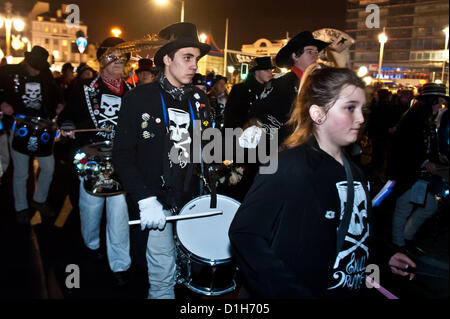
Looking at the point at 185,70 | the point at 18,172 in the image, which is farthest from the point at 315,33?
the point at 18,172

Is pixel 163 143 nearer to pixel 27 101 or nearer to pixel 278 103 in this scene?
pixel 278 103

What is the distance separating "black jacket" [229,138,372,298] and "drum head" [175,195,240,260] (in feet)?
4.05

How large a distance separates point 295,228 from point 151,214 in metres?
1.35

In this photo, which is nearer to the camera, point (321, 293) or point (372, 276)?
point (321, 293)

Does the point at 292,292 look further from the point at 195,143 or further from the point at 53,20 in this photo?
the point at 53,20

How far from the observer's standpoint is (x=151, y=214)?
2.67 meters

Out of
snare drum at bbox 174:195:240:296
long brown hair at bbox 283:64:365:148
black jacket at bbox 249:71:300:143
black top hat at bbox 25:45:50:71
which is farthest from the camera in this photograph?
black top hat at bbox 25:45:50:71

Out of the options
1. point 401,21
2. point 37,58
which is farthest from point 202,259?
point 401,21

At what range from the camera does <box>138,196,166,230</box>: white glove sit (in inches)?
105

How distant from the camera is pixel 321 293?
5.36 ft

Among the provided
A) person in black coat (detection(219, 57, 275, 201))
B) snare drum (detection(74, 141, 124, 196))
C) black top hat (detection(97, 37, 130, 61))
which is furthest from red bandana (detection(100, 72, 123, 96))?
person in black coat (detection(219, 57, 275, 201))

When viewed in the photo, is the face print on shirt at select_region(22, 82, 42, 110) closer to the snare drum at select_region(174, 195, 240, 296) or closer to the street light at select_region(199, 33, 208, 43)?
the street light at select_region(199, 33, 208, 43)

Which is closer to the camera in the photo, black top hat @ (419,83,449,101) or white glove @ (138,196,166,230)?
white glove @ (138,196,166,230)
